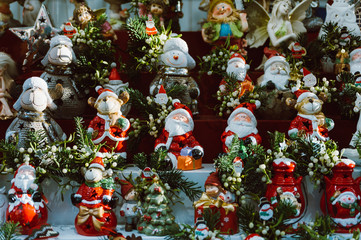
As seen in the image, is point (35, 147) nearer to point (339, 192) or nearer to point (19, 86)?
point (19, 86)

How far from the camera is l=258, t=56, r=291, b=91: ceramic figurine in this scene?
12.0ft

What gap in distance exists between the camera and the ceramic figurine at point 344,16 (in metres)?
3.94

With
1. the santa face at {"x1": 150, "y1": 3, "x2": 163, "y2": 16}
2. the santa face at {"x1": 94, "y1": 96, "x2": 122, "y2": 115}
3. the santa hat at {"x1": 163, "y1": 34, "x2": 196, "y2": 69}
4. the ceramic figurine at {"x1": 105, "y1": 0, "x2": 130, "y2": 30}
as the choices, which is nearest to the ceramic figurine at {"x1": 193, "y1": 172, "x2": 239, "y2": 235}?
the santa face at {"x1": 94, "y1": 96, "x2": 122, "y2": 115}

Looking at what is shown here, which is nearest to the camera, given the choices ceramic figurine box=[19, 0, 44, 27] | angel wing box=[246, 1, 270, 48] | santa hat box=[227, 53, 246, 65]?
santa hat box=[227, 53, 246, 65]

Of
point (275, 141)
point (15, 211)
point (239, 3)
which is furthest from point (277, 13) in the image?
point (15, 211)

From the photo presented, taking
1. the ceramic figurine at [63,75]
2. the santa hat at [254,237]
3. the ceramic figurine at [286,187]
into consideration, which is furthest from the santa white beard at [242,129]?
the ceramic figurine at [63,75]

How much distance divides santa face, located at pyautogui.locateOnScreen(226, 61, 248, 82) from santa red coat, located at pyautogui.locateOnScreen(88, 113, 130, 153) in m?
0.75

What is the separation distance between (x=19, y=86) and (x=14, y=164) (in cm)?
70

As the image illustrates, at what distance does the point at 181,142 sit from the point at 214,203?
1.61 ft

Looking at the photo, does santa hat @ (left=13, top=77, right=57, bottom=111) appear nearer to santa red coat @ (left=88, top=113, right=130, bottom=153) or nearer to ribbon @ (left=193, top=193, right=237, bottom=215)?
santa red coat @ (left=88, top=113, right=130, bottom=153)

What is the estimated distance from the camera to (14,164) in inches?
118

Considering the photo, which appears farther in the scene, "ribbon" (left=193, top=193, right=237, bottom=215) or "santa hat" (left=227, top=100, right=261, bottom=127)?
"santa hat" (left=227, top=100, right=261, bottom=127)

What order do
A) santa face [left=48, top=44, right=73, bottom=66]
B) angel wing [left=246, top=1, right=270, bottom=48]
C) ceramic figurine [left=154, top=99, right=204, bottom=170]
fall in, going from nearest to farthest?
ceramic figurine [left=154, top=99, right=204, bottom=170]
santa face [left=48, top=44, right=73, bottom=66]
angel wing [left=246, top=1, right=270, bottom=48]

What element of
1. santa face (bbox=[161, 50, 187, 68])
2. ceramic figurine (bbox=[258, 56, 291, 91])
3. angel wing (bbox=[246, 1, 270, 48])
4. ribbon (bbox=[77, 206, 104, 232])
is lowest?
ribbon (bbox=[77, 206, 104, 232])
